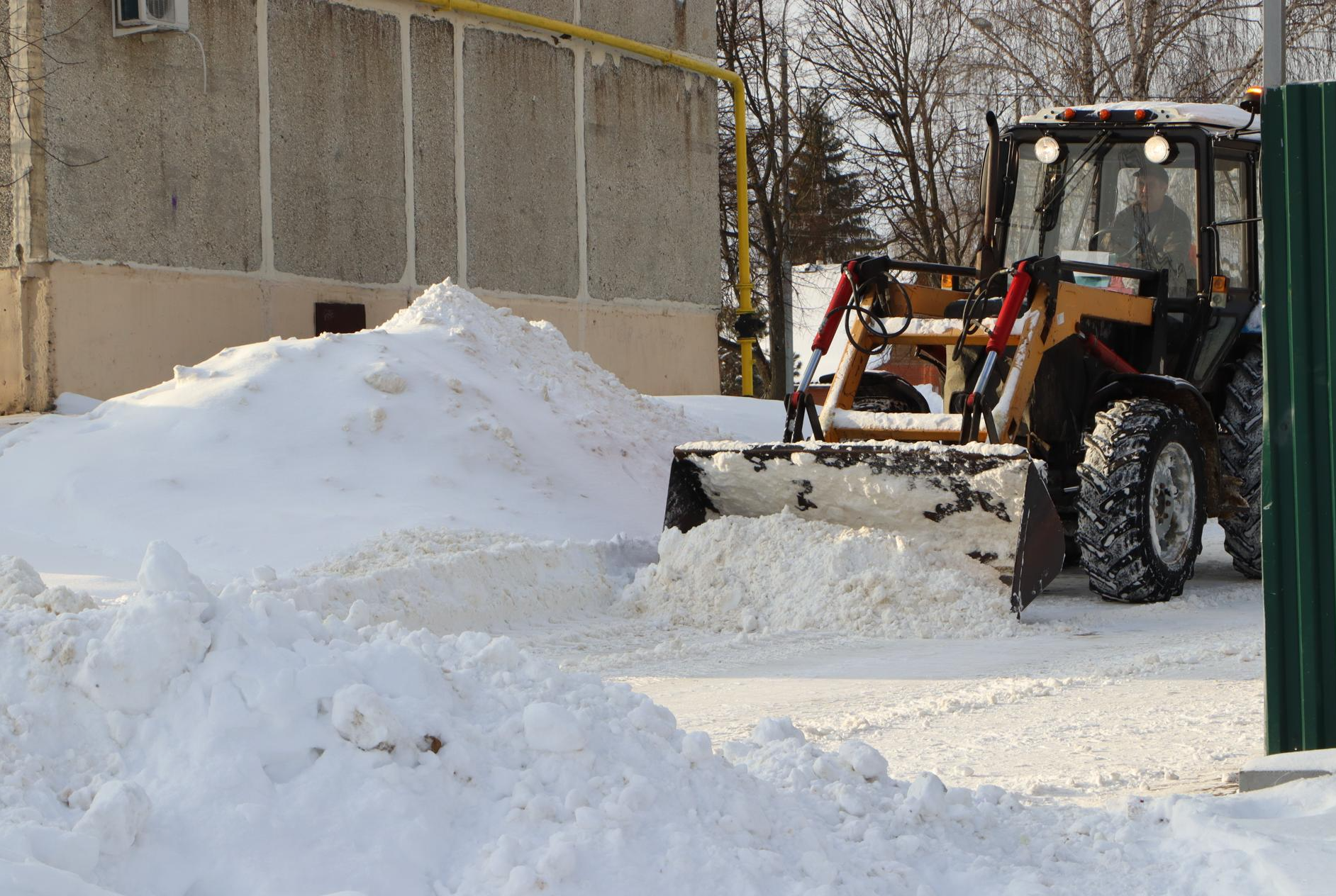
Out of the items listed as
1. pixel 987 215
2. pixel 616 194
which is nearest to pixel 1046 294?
pixel 987 215

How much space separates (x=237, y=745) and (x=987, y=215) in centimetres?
649

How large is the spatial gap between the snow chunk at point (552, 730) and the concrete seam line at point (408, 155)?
33.6 feet

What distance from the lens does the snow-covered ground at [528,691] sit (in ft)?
10.2

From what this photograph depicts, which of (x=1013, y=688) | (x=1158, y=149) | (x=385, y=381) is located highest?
(x=1158, y=149)

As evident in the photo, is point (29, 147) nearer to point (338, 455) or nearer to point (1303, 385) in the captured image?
point (338, 455)

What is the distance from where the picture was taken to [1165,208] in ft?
27.5

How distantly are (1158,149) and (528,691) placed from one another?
19.0ft

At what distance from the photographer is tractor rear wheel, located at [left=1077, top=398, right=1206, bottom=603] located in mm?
7320

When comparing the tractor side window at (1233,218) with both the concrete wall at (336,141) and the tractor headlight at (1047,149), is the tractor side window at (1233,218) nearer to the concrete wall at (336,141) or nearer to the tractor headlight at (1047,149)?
the tractor headlight at (1047,149)

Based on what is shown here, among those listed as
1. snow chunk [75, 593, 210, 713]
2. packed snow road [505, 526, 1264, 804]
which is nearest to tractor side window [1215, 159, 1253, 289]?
packed snow road [505, 526, 1264, 804]

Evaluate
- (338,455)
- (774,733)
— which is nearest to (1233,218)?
(338,455)

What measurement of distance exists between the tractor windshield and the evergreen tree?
18.8m

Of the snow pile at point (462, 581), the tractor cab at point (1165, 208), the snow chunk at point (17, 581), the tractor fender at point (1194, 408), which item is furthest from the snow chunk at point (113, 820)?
the tractor cab at point (1165, 208)

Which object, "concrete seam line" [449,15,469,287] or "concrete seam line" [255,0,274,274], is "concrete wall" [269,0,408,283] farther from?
"concrete seam line" [449,15,469,287]
